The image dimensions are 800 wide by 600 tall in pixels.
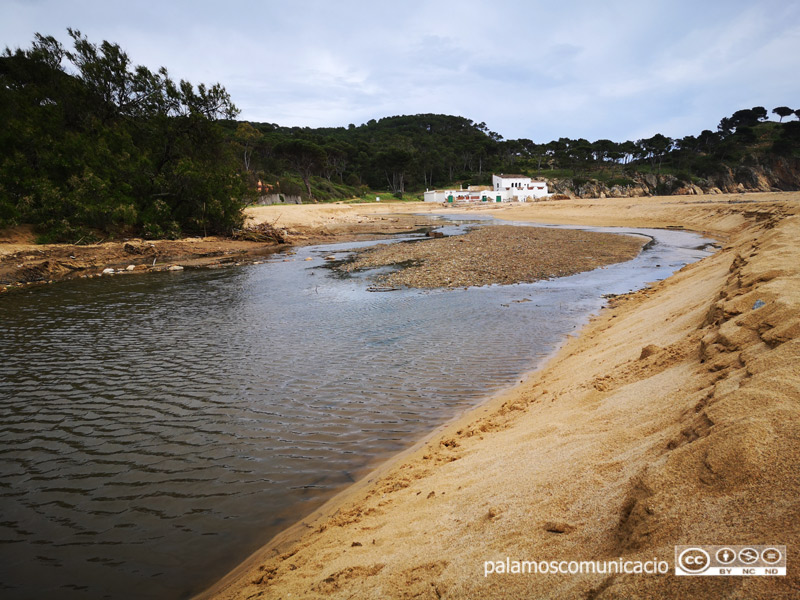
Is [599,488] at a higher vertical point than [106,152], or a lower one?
lower

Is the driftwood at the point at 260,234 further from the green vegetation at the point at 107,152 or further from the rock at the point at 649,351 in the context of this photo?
the rock at the point at 649,351

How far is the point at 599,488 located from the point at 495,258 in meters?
22.6

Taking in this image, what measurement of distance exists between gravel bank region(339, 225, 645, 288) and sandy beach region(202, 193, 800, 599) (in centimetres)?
1348

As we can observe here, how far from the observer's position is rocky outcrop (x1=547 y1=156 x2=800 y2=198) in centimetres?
9966

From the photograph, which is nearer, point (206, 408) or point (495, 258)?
point (206, 408)

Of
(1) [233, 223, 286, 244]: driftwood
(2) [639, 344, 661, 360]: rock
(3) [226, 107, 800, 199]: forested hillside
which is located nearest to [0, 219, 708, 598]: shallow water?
(2) [639, 344, 661, 360]: rock

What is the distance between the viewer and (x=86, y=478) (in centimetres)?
570

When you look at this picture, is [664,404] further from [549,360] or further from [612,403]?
[549,360]

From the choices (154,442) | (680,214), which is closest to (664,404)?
(154,442)

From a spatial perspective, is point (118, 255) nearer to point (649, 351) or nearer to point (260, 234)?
point (260, 234)

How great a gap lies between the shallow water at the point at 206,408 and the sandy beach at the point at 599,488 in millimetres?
766

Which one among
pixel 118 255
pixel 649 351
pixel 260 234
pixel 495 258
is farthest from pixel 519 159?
pixel 649 351

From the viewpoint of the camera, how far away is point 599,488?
124 inches

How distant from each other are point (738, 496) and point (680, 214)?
57946mm
